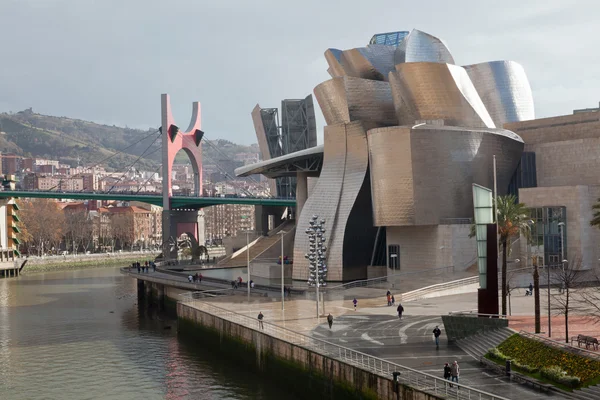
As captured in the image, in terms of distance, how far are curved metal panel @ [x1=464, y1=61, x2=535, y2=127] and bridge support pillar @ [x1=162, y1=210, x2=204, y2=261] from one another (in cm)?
4325

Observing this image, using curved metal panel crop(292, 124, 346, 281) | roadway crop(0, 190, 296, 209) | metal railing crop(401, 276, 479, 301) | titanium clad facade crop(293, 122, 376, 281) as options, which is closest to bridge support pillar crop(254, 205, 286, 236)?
roadway crop(0, 190, 296, 209)

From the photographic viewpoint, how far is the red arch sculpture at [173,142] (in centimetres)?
9844

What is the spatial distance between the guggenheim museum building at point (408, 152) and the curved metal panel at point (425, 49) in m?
0.08

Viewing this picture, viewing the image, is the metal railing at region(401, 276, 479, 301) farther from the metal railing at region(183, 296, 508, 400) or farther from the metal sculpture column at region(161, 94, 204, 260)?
the metal sculpture column at region(161, 94, 204, 260)

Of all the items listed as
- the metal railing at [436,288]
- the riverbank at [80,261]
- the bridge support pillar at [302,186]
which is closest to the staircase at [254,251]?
the bridge support pillar at [302,186]

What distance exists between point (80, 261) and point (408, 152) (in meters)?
70.5

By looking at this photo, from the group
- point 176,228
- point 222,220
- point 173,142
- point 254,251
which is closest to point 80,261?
point 176,228

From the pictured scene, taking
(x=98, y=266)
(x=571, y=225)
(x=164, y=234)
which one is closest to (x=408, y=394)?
(x=571, y=225)

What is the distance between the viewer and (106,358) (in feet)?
124

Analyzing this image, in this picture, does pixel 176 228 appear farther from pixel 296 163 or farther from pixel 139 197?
pixel 296 163

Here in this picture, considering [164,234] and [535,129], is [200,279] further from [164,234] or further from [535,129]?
[164,234]

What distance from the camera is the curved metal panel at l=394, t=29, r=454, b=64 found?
2254 inches

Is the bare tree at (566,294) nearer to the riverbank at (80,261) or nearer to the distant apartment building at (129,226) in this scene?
the riverbank at (80,261)

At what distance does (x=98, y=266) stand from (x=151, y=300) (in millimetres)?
49546
